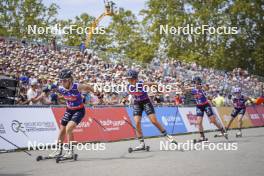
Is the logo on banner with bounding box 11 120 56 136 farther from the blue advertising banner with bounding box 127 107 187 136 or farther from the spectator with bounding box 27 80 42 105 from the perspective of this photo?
the blue advertising banner with bounding box 127 107 187 136

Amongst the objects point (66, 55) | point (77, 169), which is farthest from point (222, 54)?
point (77, 169)

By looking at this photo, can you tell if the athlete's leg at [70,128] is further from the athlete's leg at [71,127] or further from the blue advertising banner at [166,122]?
the blue advertising banner at [166,122]

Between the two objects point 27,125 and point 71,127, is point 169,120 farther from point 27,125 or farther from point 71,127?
point 71,127

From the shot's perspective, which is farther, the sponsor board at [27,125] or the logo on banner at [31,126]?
the logo on banner at [31,126]

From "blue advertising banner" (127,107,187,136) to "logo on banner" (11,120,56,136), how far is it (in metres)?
5.58

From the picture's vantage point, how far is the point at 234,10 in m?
56.6

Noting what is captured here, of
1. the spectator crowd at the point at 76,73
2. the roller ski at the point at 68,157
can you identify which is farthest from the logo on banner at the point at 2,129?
→ the roller ski at the point at 68,157

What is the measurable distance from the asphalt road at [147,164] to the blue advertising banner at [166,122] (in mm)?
7946

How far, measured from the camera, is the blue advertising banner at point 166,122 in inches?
885

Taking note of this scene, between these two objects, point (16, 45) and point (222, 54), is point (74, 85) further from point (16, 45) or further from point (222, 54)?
point (222, 54)

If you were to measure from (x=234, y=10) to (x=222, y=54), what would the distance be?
19.1 feet

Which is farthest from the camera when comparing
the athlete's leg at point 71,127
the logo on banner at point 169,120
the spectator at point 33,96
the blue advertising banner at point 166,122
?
the logo on banner at point 169,120

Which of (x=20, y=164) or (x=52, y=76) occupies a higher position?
(x=52, y=76)

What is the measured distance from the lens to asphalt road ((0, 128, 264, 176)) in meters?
9.67
